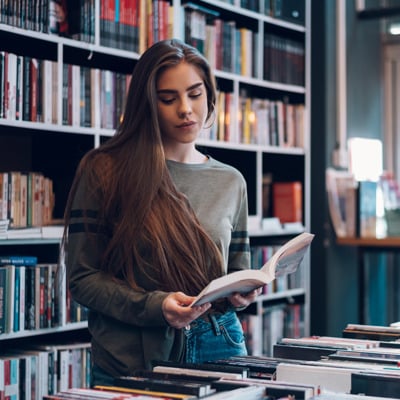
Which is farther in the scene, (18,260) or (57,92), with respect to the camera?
(57,92)

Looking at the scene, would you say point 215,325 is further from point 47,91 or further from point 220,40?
point 220,40

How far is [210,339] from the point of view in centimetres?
177

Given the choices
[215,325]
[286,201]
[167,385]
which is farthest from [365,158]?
→ [167,385]

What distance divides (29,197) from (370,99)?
9.81ft

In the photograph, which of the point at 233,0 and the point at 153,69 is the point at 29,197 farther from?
the point at 233,0

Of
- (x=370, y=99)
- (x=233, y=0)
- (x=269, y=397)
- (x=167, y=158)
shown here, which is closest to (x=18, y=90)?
(x=167, y=158)

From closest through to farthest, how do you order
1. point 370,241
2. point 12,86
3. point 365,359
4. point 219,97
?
1. point 365,359
2. point 12,86
3. point 219,97
4. point 370,241

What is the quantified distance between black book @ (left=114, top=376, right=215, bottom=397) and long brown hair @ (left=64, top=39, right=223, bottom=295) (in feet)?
1.30

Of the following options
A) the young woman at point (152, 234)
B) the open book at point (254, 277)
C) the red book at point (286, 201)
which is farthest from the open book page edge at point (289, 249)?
the red book at point (286, 201)

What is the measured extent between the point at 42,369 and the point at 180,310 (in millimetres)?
1347

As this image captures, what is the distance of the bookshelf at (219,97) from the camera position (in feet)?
9.33

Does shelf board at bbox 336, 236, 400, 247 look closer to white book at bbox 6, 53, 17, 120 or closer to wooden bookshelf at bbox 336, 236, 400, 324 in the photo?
wooden bookshelf at bbox 336, 236, 400, 324

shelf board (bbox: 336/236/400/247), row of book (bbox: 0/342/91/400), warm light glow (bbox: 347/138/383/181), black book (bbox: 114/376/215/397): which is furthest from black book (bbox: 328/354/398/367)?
warm light glow (bbox: 347/138/383/181)

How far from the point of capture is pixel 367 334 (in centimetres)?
185
